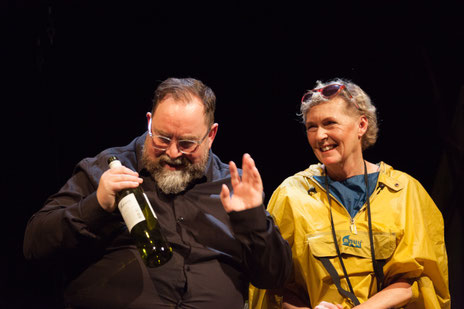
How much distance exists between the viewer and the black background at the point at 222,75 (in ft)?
9.29

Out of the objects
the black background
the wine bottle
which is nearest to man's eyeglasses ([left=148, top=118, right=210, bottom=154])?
the wine bottle

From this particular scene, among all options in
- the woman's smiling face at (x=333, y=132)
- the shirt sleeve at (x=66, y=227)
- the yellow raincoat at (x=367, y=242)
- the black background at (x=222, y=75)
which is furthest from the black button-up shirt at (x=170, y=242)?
the black background at (x=222, y=75)

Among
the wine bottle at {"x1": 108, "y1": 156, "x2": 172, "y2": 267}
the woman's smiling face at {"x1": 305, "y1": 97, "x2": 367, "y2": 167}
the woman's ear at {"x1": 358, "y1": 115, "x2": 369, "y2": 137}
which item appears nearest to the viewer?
the wine bottle at {"x1": 108, "y1": 156, "x2": 172, "y2": 267}

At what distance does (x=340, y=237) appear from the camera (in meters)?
1.99

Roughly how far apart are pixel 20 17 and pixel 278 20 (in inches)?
62.2

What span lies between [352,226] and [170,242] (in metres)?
0.78

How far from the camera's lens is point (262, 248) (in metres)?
1.69

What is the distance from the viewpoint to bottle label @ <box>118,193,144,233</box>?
4.74 ft

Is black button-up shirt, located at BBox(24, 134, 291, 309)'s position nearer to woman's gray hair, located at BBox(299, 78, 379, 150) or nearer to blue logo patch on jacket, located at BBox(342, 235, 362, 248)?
blue logo patch on jacket, located at BBox(342, 235, 362, 248)

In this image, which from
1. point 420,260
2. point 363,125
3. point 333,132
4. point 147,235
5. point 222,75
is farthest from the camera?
point 222,75

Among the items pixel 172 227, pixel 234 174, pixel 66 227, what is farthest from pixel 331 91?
pixel 66 227

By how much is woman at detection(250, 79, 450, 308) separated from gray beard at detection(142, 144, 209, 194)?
458 millimetres

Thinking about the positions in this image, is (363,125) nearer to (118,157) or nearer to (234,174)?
(234,174)

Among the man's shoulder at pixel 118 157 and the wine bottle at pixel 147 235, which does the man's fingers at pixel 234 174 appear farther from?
the man's shoulder at pixel 118 157
